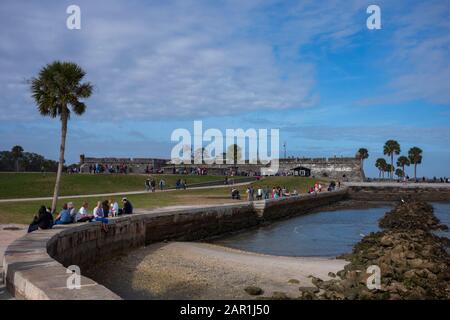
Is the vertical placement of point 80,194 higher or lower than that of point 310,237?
higher

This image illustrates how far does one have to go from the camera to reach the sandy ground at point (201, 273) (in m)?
12.2

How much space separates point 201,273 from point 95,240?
3.87 metres

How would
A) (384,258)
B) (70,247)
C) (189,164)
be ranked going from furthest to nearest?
(189,164) < (384,258) < (70,247)

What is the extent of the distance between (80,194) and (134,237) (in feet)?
54.0

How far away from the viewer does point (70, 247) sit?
1341 centimetres

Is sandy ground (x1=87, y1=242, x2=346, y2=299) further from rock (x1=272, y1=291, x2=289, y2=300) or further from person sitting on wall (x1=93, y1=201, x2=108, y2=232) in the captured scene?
person sitting on wall (x1=93, y1=201, x2=108, y2=232)

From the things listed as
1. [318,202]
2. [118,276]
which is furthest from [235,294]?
[318,202]

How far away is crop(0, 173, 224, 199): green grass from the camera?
31.5 m

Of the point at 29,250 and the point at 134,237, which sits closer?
the point at 29,250

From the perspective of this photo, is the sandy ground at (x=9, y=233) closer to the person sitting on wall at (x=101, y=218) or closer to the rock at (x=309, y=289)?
the person sitting on wall at (x=101, y=218)

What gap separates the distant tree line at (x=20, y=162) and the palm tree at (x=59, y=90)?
3216 centimetres

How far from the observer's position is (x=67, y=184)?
1431 inches

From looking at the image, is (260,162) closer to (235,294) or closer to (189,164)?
(189,164)

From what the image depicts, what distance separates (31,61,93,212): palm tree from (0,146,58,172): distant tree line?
1266 inches
